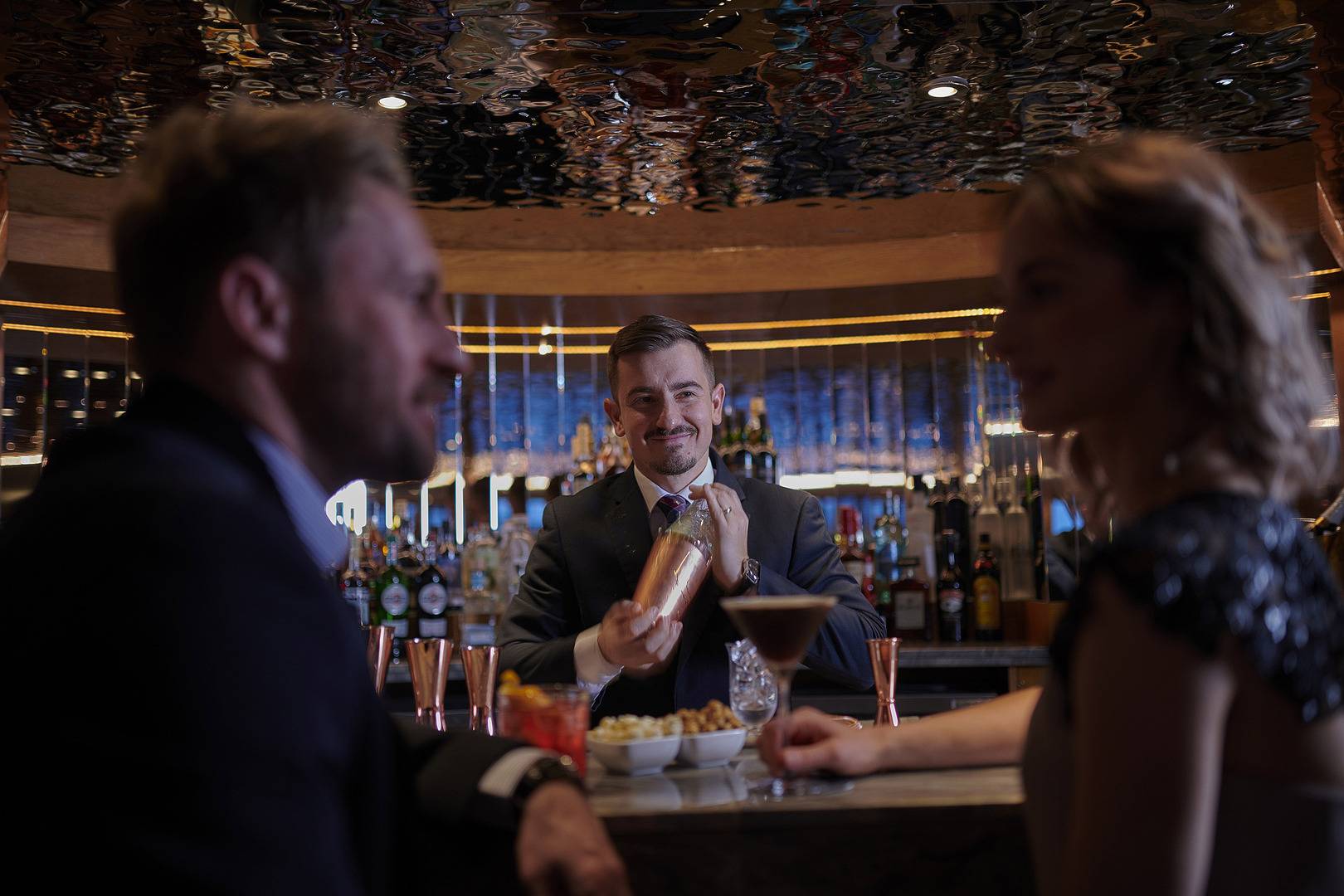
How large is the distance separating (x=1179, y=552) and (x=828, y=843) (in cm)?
64

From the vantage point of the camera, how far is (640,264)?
187 inches

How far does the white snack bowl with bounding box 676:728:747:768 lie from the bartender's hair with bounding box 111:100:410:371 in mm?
892

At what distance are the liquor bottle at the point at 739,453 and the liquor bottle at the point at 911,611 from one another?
2.50ft

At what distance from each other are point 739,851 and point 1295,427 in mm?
774

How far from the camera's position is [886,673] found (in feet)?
6.89

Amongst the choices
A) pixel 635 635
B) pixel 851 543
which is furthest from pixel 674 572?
pixel 851 543

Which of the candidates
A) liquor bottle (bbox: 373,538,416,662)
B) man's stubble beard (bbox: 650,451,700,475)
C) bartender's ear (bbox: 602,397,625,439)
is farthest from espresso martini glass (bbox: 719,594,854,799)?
liquor bottle (bbox: 373,538,416,662)

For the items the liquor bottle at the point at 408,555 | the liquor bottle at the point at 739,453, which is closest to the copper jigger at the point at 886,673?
the liquor bottle at the point at 739,453

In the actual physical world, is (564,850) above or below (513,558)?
below

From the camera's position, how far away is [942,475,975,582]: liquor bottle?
504 cm

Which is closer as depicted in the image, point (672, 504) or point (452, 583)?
point (672, 504)

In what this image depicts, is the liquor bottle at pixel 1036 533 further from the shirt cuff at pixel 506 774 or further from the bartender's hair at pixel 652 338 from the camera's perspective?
the shirt cuff at pixel 506 774

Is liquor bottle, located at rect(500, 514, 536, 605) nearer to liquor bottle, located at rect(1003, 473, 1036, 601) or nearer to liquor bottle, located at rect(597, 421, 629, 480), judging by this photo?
liquor bottle, located at rect(597, 421, 629, 480)

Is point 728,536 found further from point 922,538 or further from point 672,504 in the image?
point 922,538
